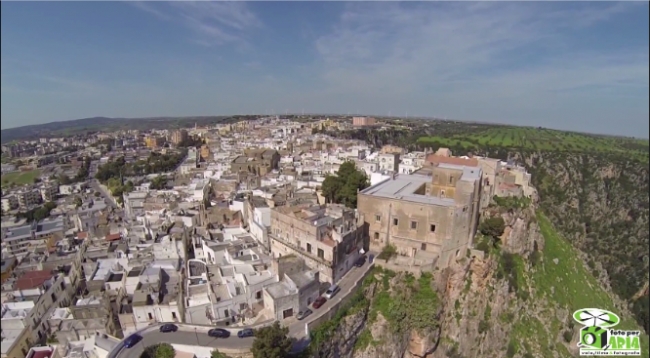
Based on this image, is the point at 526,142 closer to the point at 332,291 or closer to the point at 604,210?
the point at 604,210

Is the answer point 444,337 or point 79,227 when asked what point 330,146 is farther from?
point 444,337

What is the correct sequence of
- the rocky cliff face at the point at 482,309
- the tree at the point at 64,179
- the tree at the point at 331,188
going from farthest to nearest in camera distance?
the tree at the point at 64,179 < the tree at the point at 331,188 < the rocky cliff face at the point at 482,309

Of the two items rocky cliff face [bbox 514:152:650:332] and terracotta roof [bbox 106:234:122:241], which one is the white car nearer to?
terracotta roof [bbox 106:234:122:241]

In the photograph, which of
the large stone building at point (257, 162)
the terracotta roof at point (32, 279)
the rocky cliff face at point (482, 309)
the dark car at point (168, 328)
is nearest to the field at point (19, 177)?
the terracotta roof at point (32, 279)

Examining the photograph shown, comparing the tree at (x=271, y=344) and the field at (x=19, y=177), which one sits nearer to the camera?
the tree at (x=271, y=344)

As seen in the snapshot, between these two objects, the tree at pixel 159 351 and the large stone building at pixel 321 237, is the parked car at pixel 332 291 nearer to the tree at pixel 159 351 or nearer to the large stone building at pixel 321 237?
the large stone building at pixel 321 237

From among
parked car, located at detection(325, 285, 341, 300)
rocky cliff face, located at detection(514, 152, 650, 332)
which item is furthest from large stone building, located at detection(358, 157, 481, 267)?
rocky cliff face, located at detection(514, 152, 650, 332)
